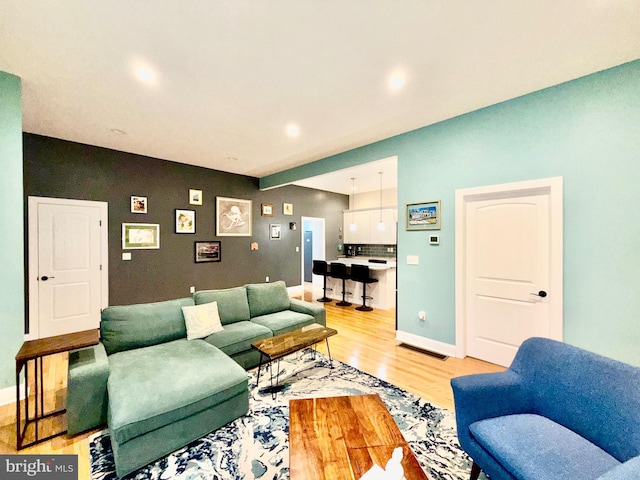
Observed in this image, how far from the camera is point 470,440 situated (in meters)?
1.50

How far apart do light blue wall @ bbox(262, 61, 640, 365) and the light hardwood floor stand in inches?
22.3

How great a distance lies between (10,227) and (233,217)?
378 centimetres

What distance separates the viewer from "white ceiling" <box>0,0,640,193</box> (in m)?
1.72

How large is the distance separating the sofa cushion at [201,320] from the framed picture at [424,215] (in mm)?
2683

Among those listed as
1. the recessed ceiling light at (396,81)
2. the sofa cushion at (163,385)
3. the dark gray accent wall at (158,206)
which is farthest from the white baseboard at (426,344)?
the dark gray accent wall at (158,206)

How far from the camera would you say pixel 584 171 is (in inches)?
96.8

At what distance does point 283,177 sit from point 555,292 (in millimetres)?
4785

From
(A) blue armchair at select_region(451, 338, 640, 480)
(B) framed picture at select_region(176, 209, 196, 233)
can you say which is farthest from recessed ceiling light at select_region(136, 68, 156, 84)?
(A) blue armchair at select_region(451, 338, 640, 480)

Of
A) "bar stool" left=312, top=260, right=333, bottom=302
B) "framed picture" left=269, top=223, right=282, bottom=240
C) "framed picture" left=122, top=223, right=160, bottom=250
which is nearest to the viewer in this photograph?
"framed picture" left=122, top=223, right=160, bottom=250

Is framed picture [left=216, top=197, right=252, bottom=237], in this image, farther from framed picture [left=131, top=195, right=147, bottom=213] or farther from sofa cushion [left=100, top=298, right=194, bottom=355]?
sofa cushion [left=100, top=298, right=194, bottom=355]

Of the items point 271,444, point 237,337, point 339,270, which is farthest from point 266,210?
point 271,444

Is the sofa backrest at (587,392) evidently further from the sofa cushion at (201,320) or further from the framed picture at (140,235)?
the framed picture at (140,235)

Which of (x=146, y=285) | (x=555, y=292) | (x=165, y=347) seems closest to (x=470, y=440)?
(x=555, y=292)

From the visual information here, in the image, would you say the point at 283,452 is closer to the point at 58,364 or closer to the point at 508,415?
the point at 508,415
